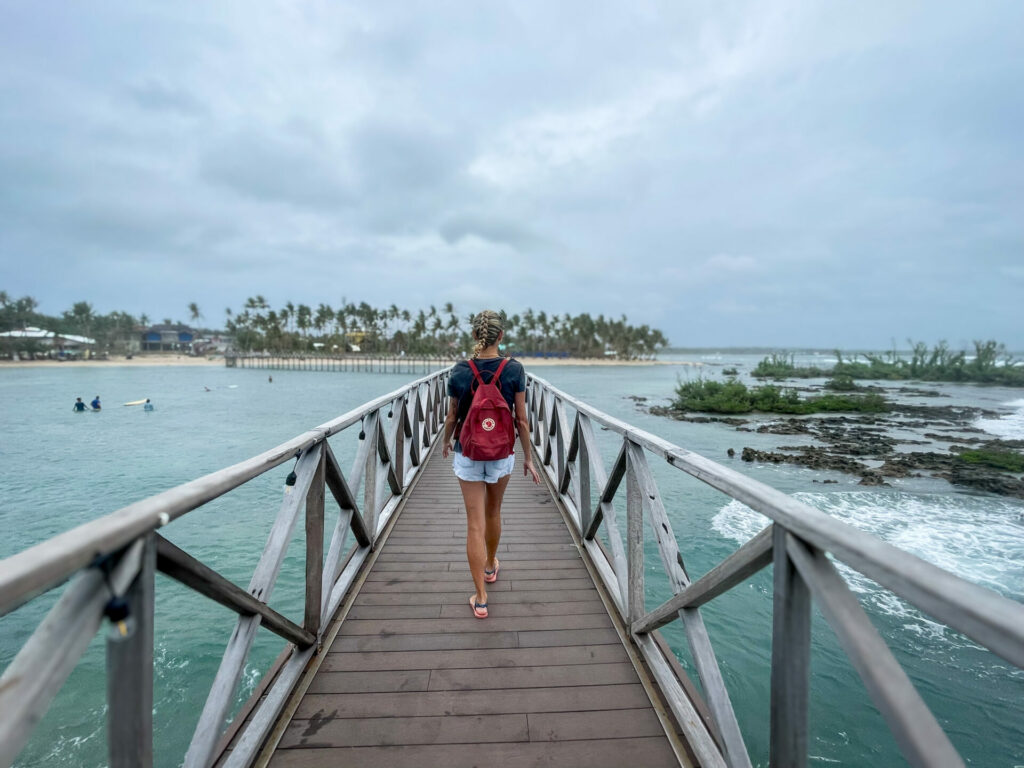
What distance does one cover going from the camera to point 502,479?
303cm

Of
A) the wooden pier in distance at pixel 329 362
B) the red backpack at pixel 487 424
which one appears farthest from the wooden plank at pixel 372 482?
the wooden pier in distance at pixel 329 362

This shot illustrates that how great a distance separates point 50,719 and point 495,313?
4871mm

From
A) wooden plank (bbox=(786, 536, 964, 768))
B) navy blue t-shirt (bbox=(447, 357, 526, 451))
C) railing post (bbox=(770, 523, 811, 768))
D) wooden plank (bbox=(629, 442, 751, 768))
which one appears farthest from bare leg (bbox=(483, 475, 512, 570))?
wooden plank (bbox=(786, 536, 964, 768))

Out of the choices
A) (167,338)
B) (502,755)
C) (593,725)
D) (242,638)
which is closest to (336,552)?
(242,638)

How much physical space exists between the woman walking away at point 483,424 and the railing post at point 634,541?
1.69 ft

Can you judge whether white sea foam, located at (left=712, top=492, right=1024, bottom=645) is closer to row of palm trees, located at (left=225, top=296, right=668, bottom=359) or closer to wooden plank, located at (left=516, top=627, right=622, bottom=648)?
wooden plank, located at (left=516, top=627, right=622, bottom=648)

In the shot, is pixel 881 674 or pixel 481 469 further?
pixel 481 469

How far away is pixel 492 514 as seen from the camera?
317cm

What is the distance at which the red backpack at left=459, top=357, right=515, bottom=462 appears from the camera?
282 centimetres

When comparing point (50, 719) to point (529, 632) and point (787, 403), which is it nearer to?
point (529, 632)

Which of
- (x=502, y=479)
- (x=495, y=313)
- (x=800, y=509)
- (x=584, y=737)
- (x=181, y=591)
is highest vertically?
(x=495, y=313)

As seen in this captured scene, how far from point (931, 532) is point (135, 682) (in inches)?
396

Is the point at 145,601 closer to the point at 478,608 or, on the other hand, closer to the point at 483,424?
the point at 483,424

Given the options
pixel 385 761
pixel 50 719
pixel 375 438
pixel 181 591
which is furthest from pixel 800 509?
pixel 181 591
